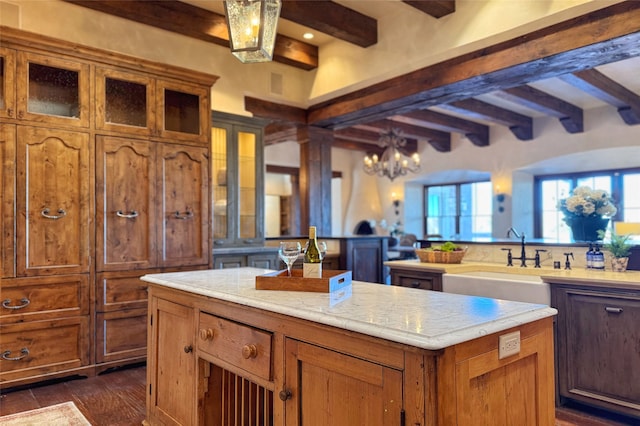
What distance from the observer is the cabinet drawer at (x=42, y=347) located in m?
3.02

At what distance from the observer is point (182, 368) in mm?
2131

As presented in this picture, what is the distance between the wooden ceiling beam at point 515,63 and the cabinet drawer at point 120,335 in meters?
3.08

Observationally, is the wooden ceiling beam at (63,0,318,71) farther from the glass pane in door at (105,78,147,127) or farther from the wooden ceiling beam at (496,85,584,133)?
the wooden ceiling beam at (496,85,584,133)

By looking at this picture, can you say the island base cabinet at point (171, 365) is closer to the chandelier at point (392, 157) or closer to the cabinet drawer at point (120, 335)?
the cabinet drawer at point (120, 335)

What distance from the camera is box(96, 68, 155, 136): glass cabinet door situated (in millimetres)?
3422

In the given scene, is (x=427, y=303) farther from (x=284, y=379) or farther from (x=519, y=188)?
(x=519, y=188)

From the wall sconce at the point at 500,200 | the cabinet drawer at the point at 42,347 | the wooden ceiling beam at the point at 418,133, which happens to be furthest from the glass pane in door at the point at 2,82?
the wall sconce at the point at 500,200

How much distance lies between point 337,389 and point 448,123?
7169 millimetres

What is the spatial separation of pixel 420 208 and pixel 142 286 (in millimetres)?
8511

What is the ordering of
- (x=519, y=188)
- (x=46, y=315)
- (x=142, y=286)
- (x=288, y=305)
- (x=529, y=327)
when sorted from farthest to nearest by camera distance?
(x=519, y=188) < (x=142, y=286) < (x=46, y=315) < (x=288, y=305) < (x=529, y=327)

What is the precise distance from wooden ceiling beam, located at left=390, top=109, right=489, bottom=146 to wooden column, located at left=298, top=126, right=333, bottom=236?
5.31 ft

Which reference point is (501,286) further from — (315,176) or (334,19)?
(315,176)

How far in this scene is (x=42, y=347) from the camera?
3145 mm

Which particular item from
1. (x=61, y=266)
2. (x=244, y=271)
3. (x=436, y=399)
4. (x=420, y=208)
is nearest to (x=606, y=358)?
(x=436, y=399)
